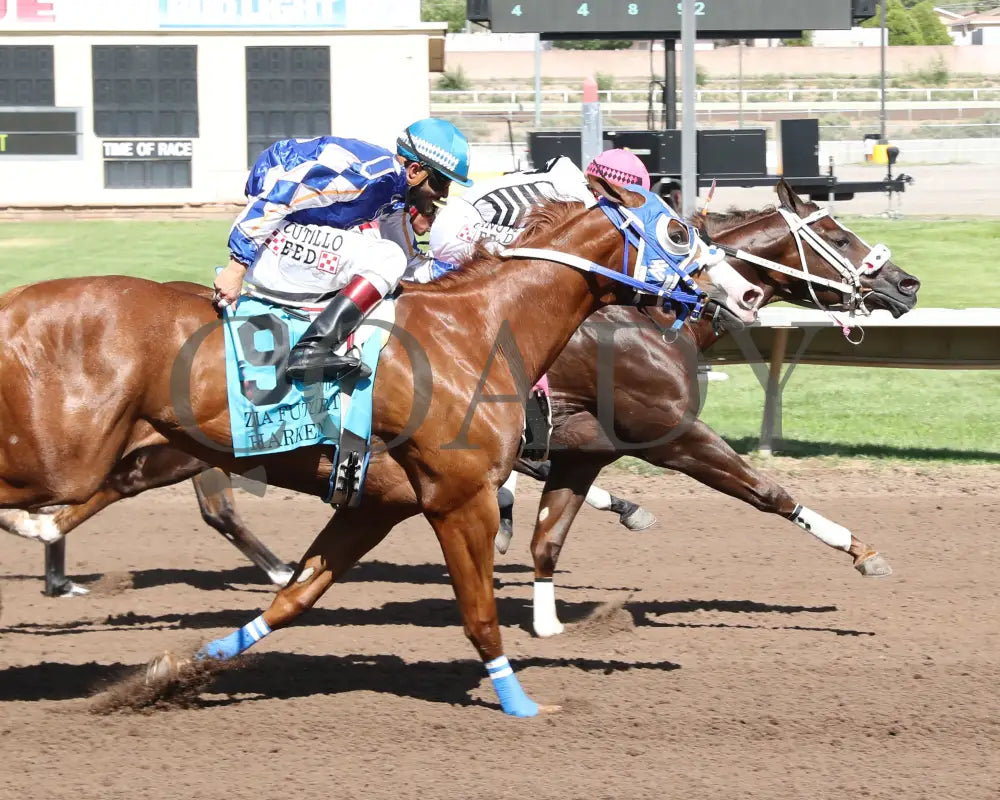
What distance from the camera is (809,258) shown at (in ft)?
22.0

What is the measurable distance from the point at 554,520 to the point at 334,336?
199 cm

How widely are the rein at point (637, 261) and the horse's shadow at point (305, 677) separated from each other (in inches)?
61.2

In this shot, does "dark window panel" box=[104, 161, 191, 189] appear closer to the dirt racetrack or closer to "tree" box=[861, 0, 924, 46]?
the dirt racetrack

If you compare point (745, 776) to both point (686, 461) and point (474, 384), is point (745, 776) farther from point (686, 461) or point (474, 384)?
point (686, 461)

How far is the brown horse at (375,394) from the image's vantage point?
4.55m

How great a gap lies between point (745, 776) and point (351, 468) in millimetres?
1679

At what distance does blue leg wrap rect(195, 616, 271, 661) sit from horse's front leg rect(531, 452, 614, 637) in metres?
1.47

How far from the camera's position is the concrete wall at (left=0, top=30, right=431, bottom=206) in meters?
21.8

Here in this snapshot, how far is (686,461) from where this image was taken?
6.22 m

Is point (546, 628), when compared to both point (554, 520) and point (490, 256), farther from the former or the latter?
point (490, 256)

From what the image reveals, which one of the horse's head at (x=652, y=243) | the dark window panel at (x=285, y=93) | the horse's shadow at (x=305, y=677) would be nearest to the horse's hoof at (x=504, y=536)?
the horse's shadow at (x=305, y=677)

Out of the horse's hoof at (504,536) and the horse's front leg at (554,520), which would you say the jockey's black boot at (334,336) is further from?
the horse's hoof at (504,536)

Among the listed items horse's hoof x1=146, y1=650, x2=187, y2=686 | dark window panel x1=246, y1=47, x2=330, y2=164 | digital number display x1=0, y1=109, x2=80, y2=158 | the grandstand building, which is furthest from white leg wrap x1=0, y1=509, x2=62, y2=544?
digital number display x1=0, y1=109, x2=80, y2=158

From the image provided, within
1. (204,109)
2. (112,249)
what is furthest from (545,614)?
(204,109)
